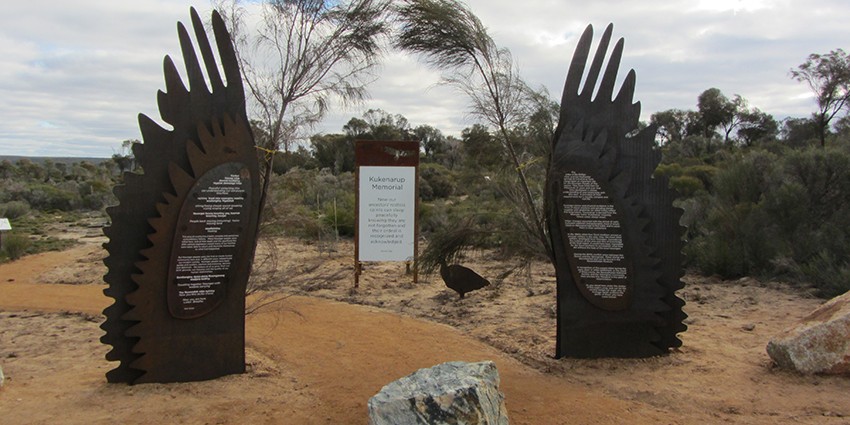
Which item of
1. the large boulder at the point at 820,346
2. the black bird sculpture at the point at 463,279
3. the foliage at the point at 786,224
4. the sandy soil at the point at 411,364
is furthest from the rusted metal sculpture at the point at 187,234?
the foliage at the point at 786,224

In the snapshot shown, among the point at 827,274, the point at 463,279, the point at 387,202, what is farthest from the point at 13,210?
the point at 827,274

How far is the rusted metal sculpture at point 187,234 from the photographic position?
5828 millimetres

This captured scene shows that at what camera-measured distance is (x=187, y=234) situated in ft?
19.5

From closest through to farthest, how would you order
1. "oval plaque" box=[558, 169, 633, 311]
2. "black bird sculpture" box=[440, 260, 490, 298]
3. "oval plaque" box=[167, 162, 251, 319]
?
"oval plaque" box=[167, 162, 251, 319]
"oval plaque" box=[558, 169, 633, 311]
"black bird sculpture" box=[440, 260, 490, 298]

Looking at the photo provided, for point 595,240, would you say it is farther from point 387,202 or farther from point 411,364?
point 387,202

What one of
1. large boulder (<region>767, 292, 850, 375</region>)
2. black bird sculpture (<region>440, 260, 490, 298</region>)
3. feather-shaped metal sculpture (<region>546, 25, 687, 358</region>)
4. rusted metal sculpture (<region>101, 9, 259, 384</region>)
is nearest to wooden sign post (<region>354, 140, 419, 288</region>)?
black bird sculpture (<region>440, 260, 490, 298</region>)

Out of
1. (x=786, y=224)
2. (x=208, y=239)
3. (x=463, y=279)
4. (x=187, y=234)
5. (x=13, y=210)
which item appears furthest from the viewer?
(x=13, y=210)

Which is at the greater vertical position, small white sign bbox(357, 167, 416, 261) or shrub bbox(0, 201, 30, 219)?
small white sign bbox(357, 167, 416, 261)

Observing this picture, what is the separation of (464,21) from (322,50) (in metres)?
1.77

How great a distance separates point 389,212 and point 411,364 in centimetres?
558

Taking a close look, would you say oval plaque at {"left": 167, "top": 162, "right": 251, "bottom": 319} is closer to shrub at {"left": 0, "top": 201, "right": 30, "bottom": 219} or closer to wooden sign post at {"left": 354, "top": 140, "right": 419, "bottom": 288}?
wooden sign post at {"left": 354, "top": 140, "right": 419, "bottom": 288}

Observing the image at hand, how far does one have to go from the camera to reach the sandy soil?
17.7 ft

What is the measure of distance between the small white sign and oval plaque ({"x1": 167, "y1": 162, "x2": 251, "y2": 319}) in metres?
6.04

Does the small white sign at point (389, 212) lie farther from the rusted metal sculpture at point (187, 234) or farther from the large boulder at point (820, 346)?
the large boulder at point (820, 346)
